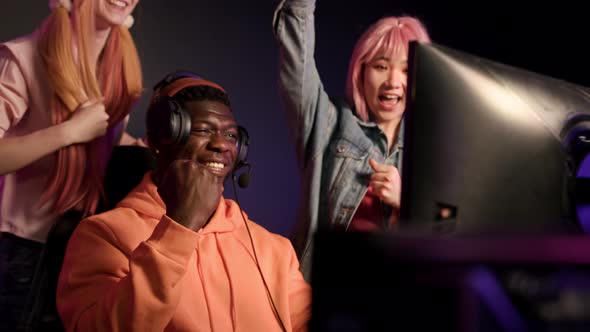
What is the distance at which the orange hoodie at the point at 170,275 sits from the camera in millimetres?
1099

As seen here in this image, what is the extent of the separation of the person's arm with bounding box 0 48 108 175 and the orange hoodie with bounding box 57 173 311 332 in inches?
10.9

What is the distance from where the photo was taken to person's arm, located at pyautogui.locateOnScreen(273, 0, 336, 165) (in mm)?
1743

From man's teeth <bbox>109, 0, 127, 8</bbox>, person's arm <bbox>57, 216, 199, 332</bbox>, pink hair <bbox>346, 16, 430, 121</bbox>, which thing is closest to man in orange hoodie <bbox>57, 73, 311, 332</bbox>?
person's arm <bbox>57, 216, 199, 332</bbox>

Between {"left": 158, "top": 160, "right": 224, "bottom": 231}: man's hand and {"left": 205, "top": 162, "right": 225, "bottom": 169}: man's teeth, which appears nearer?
{"left": 158, "top": 160, "right": 224, "bottom": 231}: man's hand

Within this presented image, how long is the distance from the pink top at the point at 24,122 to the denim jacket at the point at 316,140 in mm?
603

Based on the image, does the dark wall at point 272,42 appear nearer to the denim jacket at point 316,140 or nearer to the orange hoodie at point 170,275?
the denim jacket at point 316,140

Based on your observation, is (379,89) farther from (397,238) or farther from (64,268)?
(397,238)

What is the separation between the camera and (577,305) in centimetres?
51

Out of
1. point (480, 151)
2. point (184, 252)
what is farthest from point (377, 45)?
point (480, 151)

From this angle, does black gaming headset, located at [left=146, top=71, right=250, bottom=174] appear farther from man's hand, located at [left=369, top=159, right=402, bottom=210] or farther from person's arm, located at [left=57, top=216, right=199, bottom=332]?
man's hand, located at [left=369, top=159, right=402, bottom=210]

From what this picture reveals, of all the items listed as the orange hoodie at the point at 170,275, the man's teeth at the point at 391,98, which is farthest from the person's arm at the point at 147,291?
the man's teeth at the point at 391,98

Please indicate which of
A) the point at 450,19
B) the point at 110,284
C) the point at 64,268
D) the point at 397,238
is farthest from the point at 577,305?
the point at 450,19

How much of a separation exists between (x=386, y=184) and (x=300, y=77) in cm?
36

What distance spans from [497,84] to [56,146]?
1145mm
